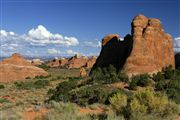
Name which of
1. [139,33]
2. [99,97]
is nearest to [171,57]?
[139,33]

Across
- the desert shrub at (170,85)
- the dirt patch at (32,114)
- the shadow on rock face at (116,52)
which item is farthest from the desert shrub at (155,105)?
the shadow on rock face at (116,52)

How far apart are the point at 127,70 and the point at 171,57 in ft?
22.6

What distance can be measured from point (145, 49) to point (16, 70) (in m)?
31.0

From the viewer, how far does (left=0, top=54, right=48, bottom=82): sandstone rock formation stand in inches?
2386

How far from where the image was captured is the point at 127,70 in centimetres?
3894

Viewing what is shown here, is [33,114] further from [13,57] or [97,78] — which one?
[13,57]

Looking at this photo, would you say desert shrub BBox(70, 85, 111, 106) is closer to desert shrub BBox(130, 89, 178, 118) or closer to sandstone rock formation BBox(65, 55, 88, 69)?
desert shrub BBox(130, 89, 178, 118)

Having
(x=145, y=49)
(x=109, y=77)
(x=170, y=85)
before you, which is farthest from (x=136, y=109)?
(x=145, y=49)

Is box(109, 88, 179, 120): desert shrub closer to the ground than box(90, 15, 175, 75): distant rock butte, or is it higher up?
closer to the ground

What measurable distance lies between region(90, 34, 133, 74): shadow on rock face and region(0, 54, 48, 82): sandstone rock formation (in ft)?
65.2

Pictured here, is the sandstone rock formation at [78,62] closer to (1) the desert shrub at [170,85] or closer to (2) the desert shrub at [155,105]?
(1) the desert shrub at [170,85]

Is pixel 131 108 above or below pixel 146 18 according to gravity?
below

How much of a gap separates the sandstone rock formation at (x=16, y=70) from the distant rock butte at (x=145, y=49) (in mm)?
23585

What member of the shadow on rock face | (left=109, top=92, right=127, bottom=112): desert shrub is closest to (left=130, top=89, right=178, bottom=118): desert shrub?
(left=109, top=92, right=127, bottom=112): desert shrub
